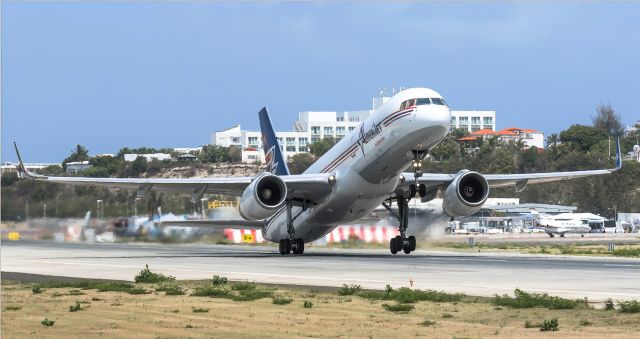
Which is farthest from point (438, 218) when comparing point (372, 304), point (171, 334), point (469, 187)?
point (171, 334)

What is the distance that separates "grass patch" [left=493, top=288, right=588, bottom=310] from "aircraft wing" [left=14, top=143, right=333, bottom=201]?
27.5 m

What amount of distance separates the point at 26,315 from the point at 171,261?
82.7 ft

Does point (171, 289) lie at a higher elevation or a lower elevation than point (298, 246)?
lower

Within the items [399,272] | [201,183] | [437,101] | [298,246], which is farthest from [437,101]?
[201,183]

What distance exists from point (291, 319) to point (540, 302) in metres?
5.51

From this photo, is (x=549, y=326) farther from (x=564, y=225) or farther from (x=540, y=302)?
(x=564, y=225)

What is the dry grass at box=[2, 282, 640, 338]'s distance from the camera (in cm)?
1953

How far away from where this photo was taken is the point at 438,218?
60375mm

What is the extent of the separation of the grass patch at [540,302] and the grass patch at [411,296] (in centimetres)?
129

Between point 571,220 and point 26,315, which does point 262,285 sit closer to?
point 26,315

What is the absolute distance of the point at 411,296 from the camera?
25.3 m

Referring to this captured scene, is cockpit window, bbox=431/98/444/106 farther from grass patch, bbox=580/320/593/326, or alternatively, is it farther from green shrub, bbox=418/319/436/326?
grass patch, bbox=580/320/593/326

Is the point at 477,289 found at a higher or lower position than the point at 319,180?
lower

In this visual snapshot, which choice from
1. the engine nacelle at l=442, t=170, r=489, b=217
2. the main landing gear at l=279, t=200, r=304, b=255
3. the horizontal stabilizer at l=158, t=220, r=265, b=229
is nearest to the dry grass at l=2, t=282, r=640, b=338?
the engine nacelle at l=442, t=170, r=489, b=217
